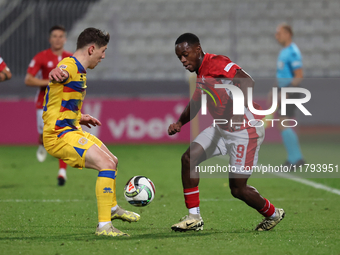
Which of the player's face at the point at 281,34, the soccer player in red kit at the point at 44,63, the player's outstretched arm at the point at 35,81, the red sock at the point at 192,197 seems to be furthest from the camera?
the player's face at the point at 281,34

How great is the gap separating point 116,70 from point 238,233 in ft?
34.8

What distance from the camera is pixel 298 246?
A: 385 centimetres

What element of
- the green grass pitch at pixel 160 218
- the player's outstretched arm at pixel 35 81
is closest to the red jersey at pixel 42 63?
the player's outstretched arm at pixel 35 81

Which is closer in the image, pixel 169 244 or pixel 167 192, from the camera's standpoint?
pixel 169 244

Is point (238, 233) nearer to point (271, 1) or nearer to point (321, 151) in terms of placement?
point (321, 151)

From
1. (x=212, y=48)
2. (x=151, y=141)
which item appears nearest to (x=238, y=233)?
(x=151, y=141)

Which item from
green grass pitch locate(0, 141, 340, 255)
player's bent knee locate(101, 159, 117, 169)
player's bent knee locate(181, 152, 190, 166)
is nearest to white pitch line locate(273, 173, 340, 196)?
green grass pitch locate(0, 141, 340, 255)

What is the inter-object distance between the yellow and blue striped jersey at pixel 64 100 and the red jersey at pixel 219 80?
1039mm

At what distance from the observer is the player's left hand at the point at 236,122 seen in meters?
4.40

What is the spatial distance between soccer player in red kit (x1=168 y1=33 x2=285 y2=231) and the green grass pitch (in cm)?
20

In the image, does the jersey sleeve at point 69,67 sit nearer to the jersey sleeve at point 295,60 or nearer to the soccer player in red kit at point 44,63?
the soccer player in red kit at point 44,63

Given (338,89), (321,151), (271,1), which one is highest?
(271,1)

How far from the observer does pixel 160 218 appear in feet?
16.6

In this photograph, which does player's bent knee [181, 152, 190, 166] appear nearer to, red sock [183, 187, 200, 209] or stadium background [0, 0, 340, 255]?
red sock [183, 187, 200, 209]
